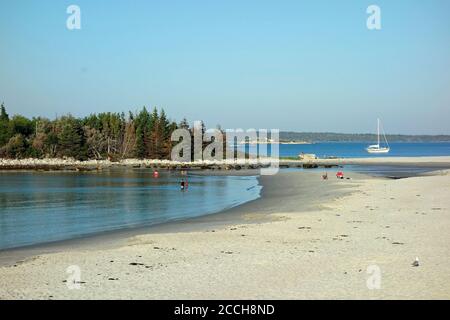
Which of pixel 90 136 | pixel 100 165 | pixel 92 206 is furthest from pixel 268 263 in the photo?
pixel 90 136

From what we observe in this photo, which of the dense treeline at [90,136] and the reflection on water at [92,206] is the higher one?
the dense treeline at [90,136]

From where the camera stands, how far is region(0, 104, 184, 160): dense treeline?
9931 cm

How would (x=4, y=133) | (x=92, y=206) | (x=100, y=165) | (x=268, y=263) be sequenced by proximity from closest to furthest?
(x=268, y=263) → (x=92, y=206) → (x=100, y=165) → (x=4, y=133)

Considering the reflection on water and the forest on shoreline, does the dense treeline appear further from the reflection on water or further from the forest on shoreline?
the reflection on water

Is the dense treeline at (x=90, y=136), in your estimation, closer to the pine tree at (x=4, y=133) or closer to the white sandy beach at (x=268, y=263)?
the pine tree at (x=4, y=133)

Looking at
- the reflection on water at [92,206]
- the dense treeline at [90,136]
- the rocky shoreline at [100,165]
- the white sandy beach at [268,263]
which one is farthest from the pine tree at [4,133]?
the white sandy beach at [268,263]

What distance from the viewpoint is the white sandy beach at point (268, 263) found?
12102 millimetres

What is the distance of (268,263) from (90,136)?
307ft

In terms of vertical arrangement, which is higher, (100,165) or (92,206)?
(100,165)

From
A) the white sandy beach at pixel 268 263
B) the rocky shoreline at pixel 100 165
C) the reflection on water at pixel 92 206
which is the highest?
the rocky shoreline at pixel 100 165

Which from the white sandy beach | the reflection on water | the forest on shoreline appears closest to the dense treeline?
the forest on shoreline

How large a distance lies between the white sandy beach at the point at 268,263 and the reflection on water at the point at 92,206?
5.14 m

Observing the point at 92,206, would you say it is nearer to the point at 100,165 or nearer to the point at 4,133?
the point at 100,165

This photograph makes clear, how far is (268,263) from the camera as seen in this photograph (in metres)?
15.1
